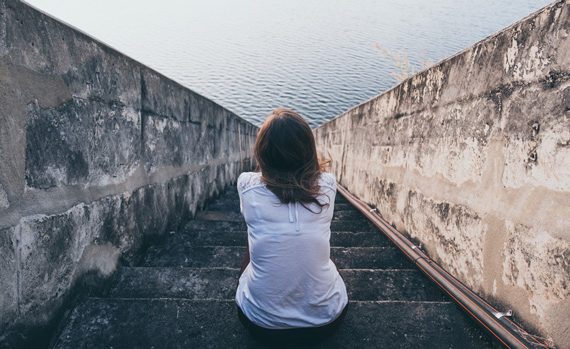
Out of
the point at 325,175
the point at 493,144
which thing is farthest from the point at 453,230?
the point at 325,175

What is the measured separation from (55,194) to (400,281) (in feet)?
6.93

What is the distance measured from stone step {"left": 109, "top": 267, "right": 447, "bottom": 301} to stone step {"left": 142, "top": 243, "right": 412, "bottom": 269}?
0.28m

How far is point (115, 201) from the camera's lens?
2314 millimetres

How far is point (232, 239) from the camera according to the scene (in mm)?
3318

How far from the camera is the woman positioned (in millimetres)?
1666

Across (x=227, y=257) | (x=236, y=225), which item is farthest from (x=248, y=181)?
(x=236, y=225)

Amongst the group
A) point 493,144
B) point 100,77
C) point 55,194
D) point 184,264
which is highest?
point 100,77

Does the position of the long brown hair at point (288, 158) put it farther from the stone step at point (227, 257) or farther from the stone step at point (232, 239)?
the stone step at point (232, 239)

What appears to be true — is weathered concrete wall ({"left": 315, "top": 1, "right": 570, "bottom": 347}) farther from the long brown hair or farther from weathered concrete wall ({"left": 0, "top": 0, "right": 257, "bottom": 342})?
weathered concrete wall ({"left": 0, "top": 0, "right": 257, "bottom": 342})

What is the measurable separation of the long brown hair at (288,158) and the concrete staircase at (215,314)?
0.75 metres

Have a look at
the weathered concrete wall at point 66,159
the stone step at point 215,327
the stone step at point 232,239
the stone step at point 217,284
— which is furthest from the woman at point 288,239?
the stone step at point 232,239

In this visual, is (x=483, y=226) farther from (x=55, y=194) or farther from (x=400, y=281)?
(x=55, y=194)

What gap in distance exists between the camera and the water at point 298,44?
73.5ft

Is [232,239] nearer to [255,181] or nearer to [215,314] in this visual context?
[215,314]
